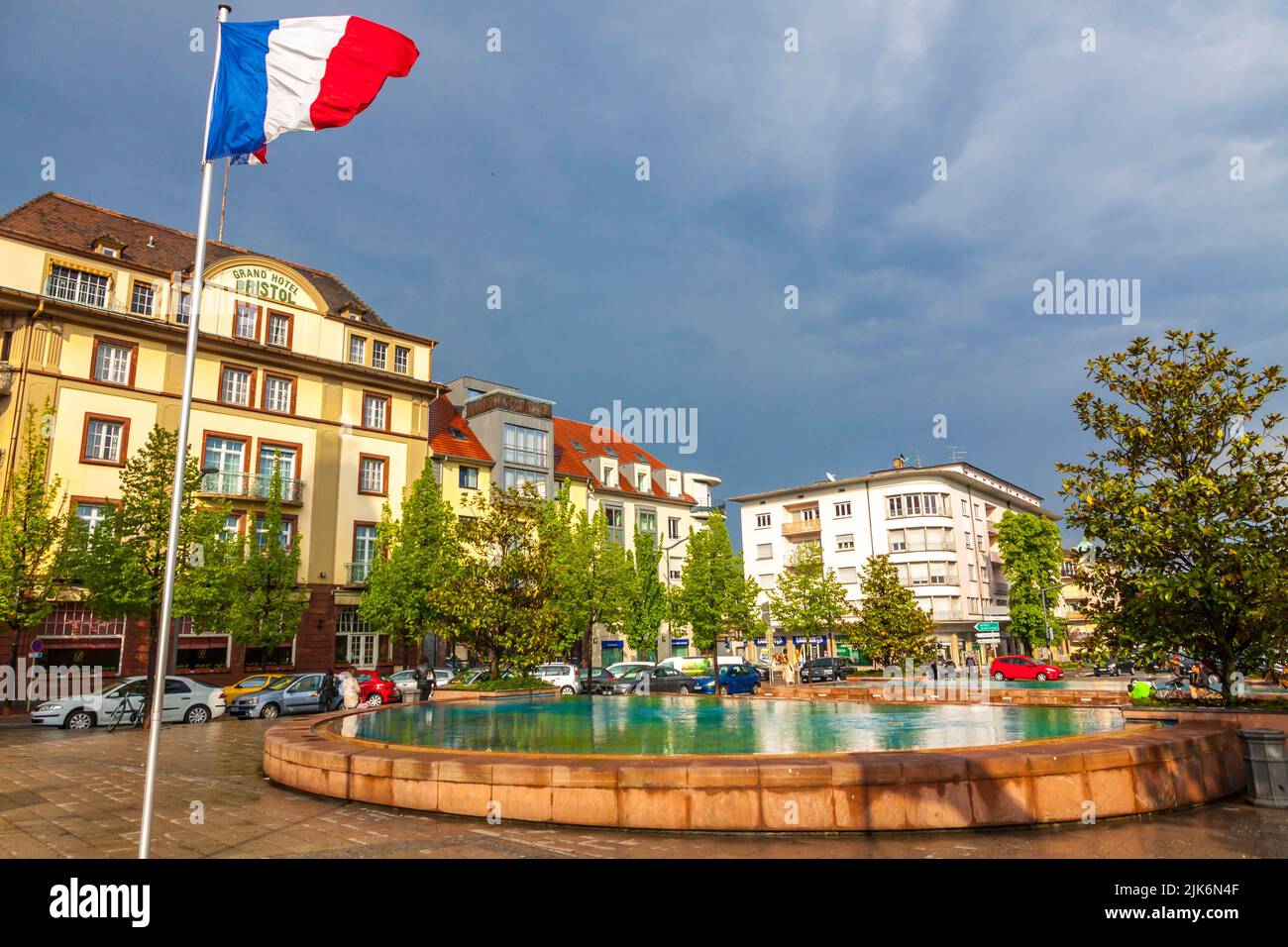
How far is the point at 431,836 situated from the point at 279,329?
3785 centimetres

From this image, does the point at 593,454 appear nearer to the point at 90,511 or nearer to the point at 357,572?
the point at 357,572

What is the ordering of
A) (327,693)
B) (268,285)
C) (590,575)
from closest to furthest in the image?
1. (327,693)
2. (268,285)
3. (590,575)

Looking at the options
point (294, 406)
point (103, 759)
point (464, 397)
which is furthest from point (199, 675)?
point (464, 397)

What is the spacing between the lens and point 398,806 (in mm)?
9352

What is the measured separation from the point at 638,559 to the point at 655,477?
15582mm

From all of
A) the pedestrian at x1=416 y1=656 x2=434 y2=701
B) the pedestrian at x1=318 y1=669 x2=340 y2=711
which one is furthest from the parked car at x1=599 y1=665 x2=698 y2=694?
the pedestrian at x1=318 y1=669 x2=340 y2=711

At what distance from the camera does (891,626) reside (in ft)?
117

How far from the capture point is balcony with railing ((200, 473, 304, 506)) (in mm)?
36219

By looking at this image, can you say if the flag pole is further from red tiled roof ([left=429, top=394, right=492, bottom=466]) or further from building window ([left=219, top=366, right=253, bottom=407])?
red tiled roof ([left=429, top=394, right=492, bottom=466])

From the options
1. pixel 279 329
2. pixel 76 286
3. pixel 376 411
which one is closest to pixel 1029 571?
pixel 376 411

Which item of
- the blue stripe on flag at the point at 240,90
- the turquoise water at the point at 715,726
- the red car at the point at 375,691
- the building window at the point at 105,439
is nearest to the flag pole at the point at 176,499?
the blue stripe on flag at the point at 240,90

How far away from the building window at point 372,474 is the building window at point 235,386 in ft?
21.6

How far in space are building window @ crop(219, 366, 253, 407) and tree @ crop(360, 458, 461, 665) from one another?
8804mm
